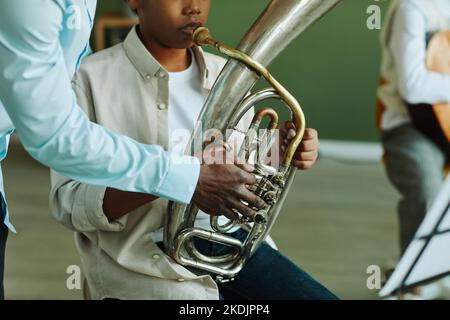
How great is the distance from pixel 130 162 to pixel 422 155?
1.19 meters

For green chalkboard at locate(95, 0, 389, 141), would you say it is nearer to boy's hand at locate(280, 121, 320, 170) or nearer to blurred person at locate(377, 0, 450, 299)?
blurred person at locate(377, 0, 450, 299)

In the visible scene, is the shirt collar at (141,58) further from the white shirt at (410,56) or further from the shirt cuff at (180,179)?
the white shirt at (410,56)

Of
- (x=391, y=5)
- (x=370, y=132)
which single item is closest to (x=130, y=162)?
(x=391, y=5)

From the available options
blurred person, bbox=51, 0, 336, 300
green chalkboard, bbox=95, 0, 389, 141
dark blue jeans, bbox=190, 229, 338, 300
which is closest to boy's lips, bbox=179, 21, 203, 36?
blurred person, bbox=51, 0, 336, 300

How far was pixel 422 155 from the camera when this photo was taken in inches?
79.9

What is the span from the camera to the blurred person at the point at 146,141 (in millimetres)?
1133

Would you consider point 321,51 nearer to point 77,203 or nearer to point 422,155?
point 422,155

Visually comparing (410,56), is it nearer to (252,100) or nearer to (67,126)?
(252,100)

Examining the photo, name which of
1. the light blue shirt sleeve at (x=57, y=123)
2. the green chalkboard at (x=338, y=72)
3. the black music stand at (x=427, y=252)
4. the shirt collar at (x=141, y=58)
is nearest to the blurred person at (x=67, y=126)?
the light blue shirt sleeve at (x=57, y=123)

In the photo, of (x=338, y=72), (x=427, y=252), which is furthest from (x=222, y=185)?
(x=338, y=72)

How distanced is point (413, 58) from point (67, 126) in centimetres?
119

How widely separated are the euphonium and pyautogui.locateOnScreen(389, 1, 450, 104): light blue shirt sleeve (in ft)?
2.87

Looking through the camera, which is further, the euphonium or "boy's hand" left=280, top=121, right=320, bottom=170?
"boy's hand" left=280, top=121, right=320, bottom=170

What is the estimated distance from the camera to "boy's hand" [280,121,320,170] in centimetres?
116
